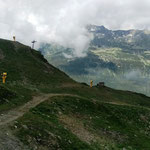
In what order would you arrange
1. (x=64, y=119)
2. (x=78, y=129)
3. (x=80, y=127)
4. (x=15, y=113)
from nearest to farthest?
(x=15, y=113)
(x=78, y=129)
(x=80, y=127)
(x=64, y=119)

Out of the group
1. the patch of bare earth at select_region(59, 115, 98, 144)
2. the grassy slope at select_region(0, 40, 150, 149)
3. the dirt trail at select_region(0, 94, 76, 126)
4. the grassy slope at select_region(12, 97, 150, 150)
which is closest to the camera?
the grassy slope at select_region(12, 97, 150, 150)

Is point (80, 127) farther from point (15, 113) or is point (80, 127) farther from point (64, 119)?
point (15, 113)

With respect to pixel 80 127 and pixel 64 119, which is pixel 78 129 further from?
pixel 64 119

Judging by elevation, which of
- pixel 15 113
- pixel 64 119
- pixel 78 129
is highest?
pixel 15 113

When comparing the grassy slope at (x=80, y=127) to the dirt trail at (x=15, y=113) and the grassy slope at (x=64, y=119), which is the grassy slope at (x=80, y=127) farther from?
the dirt trail at (x=15, y=113)

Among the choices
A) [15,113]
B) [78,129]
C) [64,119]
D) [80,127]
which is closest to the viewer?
[15,113]

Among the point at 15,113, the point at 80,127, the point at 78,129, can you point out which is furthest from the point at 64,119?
the point at 15,113

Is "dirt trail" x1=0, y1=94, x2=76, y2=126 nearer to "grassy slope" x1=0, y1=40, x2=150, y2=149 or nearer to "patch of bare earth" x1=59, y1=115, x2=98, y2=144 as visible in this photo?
"grassy slope" x1=0, y1=40, x2=150, y2=149

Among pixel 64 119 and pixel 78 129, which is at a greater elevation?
pixel 64 119

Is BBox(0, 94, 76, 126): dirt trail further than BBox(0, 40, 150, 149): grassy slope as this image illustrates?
Yes

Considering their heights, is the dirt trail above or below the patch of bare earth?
above

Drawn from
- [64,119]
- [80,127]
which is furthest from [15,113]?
[80,127]

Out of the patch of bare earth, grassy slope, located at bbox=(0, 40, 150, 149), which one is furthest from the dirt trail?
the patch of bare earth

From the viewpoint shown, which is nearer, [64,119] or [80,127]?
[80,127]
